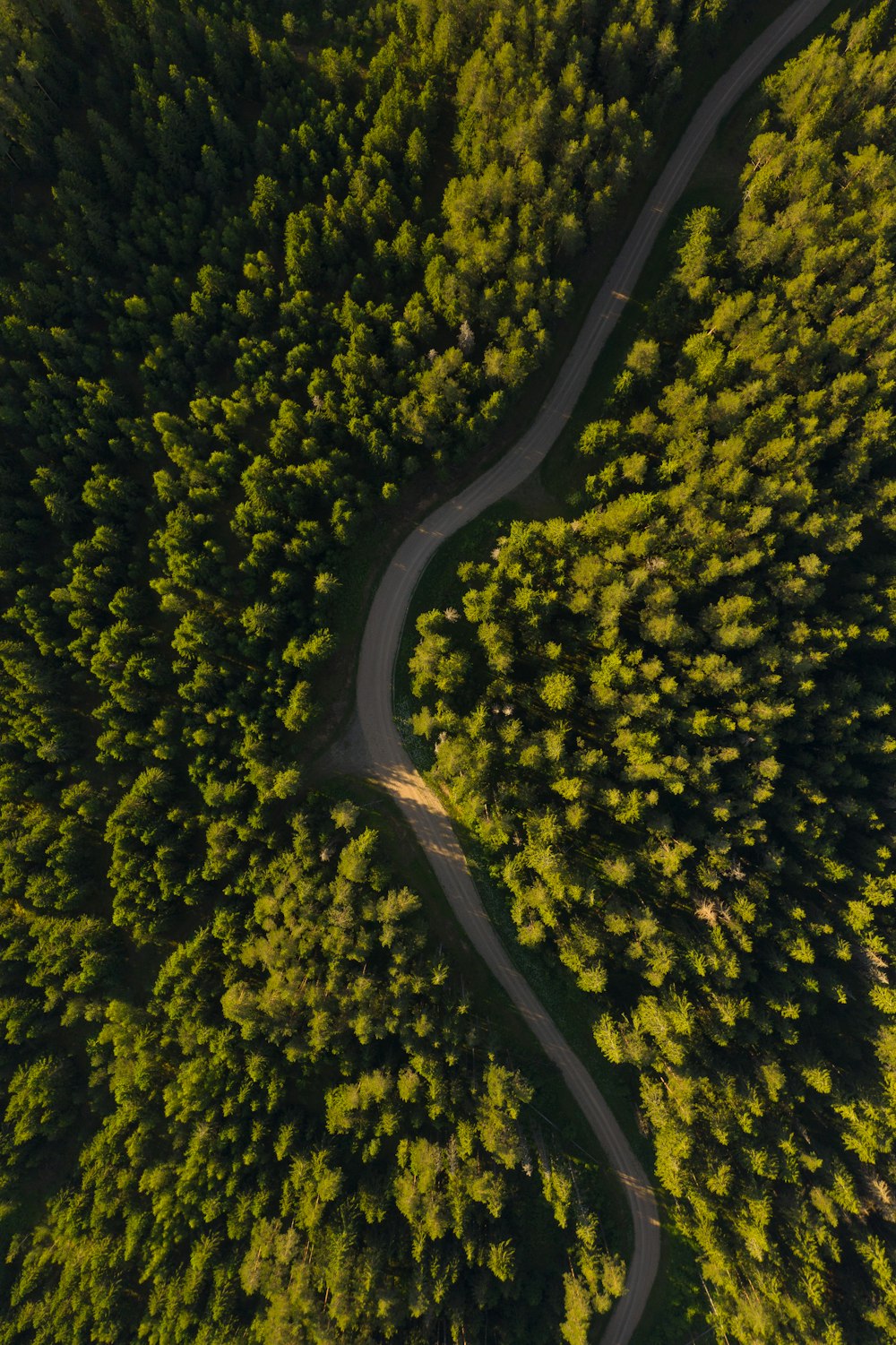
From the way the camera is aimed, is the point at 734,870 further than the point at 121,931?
No

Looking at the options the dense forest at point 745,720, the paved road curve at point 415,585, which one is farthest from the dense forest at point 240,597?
the dense forest at point 745,720

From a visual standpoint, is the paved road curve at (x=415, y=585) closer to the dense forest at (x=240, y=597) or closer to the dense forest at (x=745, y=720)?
the dense forest at (x=745, y=720)

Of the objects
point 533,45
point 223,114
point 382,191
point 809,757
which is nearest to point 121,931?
point 809,757

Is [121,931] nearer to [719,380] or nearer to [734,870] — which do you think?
[734,870]

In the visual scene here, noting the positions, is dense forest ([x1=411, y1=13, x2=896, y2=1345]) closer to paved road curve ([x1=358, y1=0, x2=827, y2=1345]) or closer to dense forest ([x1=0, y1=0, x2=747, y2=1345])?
paved road curve ([x1=358, y1=0, x2=827, y2=1345])

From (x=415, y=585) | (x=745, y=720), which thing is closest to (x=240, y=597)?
→ (x=415, y=585)
